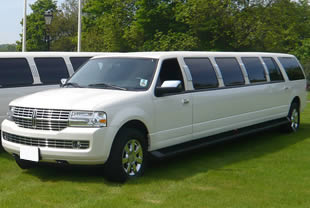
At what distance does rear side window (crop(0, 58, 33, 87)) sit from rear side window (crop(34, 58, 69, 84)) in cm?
29

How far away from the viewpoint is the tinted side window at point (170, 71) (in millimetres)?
7988

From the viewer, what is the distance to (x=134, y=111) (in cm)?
723

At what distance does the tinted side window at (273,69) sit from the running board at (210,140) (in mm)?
970

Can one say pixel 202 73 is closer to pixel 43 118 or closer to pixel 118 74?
pixel 118 74

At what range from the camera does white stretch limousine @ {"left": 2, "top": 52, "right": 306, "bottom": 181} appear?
22.3ft

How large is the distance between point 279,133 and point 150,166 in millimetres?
5077

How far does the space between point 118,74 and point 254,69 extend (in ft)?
12.9

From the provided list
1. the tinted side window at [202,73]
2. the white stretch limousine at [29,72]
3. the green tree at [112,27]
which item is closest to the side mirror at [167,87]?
the tinted side window at [202,73]

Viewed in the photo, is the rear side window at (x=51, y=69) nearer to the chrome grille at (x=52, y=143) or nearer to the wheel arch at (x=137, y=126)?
the chrome grille at (x=52, y=143)

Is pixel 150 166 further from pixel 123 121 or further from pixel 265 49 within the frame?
pixel 265 49

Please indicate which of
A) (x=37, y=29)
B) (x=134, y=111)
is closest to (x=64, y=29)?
(x=37, y=29)

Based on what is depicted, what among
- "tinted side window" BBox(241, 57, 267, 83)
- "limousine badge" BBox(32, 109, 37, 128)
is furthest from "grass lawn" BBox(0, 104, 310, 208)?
"tinted side window" BBox(241, 57, 267, 83)

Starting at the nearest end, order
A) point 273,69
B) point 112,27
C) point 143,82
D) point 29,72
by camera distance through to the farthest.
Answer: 1. point 143,82
2. point 29,72
3. point 273,69
4. point 112,27

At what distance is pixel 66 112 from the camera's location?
680 cm
